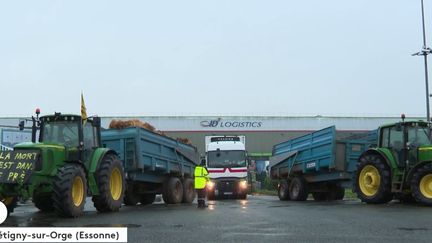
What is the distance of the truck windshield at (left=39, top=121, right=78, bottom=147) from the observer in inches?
521

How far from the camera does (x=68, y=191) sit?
11.5 metres

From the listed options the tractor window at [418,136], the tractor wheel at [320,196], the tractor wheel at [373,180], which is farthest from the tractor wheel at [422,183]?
the tractor wheel at [320,196]

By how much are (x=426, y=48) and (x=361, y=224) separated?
18.0m

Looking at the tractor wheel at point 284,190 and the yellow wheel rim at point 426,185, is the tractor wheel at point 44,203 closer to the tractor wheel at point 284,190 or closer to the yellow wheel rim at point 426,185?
the yellow wheel rim at point 426,185

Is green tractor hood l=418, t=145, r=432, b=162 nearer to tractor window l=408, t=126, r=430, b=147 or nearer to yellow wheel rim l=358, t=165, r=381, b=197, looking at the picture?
tractor window l=408, t=126, r=430, b=147

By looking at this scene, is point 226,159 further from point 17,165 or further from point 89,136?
point 17,165

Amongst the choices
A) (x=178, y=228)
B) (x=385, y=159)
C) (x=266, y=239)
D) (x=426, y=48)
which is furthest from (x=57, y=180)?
(x=426, y=48)

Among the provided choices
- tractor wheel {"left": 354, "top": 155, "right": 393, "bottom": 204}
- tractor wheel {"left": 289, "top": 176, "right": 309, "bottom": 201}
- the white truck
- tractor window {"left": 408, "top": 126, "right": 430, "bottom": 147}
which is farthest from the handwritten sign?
the white truck

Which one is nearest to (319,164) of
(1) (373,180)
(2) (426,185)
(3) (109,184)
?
(1) (373,180)

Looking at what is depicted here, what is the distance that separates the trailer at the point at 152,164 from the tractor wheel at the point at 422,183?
300 inches

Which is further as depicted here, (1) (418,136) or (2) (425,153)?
(1) (418,136)

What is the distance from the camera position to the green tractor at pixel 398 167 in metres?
14.6

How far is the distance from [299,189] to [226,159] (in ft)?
16.0

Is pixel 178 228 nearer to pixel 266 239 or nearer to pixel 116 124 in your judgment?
pixel 266 239
